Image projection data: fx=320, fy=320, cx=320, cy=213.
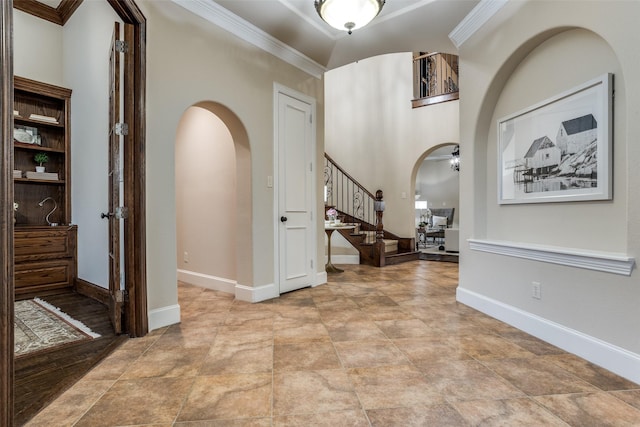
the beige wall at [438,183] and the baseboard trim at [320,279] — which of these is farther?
the beige wall at [438,183]

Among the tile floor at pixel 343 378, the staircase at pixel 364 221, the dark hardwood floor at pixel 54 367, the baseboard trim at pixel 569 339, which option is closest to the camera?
the tile floor at pixel 343 378

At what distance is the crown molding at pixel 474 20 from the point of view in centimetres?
284

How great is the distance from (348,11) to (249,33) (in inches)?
49.8

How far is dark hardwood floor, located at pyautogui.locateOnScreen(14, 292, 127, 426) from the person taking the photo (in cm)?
162

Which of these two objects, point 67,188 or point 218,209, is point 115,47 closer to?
point 218,209

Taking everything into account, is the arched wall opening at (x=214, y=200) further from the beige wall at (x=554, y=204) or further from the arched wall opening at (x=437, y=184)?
the arched wall opening at (x=437, y=184)

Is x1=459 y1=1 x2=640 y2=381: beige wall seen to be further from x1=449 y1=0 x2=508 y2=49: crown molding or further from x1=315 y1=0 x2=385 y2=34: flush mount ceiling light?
x1=315 y1=0 x2=385 y2=34: flush mount ceiling light

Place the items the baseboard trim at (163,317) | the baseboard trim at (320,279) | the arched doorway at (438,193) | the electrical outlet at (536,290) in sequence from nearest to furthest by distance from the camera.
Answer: the electrical outlet at (536,290) → the baseboard trim at (163,317) → the baseboard trim at (320,279) → the arched doorway at (438,193)

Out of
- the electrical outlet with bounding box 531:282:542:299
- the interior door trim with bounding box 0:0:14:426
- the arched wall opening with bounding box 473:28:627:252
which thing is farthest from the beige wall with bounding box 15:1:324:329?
the electrical outlet with bounding box 531:282:542:299

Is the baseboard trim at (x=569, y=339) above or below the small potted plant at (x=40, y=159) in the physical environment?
below

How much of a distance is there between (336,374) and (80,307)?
286 centimetres

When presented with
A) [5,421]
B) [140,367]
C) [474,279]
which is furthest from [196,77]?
[474,279]

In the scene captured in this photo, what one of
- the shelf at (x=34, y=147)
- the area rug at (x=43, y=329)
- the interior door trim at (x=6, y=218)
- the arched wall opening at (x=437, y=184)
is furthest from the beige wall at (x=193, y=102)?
the arched wall opening at (x=437, y=184)

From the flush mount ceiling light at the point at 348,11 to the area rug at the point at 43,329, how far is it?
3152 millimetres
